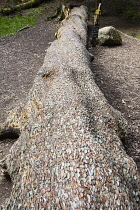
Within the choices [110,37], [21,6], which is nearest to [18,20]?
[21,6]

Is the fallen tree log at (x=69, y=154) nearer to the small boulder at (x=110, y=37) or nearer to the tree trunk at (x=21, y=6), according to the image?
the small boulder at (x=110, y=37)

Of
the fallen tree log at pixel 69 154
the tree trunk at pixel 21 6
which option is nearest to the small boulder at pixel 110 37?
the fallen tree log at pixel 69 154

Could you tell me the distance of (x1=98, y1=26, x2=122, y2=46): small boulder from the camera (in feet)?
30.5

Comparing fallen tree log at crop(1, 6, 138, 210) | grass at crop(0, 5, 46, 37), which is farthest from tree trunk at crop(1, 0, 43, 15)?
fallen tree log at crop(1, 6, 138, 210)

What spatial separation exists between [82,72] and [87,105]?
1.60m

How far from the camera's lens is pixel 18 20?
13250 mm

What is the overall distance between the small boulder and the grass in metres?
5.42

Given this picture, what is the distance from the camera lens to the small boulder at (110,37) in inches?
366

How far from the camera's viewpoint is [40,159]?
2.73 meters

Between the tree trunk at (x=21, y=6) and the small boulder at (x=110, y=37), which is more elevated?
the tree trunk at (x=21, y=6)

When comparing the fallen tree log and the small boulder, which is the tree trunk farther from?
the fallen tree log

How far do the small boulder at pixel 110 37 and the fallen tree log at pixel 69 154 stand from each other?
5524 mm

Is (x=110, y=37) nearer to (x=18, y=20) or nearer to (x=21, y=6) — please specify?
(x=18, y=20)

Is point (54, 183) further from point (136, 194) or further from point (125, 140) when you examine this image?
point (125, 140)
